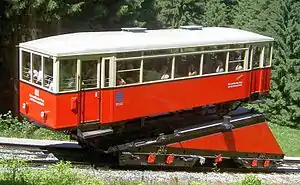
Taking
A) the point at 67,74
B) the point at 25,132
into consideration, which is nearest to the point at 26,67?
the point at 67,74

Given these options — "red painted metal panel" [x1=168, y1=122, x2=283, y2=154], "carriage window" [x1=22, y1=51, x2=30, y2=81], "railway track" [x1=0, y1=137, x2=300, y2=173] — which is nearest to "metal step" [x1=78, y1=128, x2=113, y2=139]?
"railway track" [x1=0, y1=137, x2=300, y2=173]

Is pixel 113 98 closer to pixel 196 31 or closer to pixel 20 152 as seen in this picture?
pixel 20 152

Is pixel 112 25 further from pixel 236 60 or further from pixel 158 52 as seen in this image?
Answer: pixel 158 52

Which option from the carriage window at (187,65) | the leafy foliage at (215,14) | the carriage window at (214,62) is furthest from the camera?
the leafy foliage at (215,14)

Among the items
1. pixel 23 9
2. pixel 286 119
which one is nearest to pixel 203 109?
pixel 23 9

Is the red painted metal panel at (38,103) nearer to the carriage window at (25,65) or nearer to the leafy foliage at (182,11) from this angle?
the carriage window at (25,65)

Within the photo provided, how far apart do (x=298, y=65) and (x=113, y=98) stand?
23.4 m

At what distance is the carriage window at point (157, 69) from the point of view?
1241 centimetres

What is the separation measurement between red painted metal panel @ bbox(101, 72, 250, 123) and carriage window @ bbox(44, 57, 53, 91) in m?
1.13

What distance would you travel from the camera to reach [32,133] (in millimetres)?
16328

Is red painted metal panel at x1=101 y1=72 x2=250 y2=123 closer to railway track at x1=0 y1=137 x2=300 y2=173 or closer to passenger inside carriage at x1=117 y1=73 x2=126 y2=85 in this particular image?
passenger inside carriage at x1=117 y1=73 x2=126 y2=85

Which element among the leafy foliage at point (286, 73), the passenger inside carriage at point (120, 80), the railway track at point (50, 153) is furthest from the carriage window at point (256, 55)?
the leafy foliage at point (286, 73)

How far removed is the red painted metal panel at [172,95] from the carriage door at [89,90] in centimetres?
19

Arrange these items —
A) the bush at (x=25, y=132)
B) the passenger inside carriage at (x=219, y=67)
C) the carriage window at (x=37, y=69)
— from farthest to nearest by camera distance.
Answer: the bush at (x=25, y=132)
the passenger inside carriage at (x=219, y=67)
the carriage window at (x=37, y=69)
